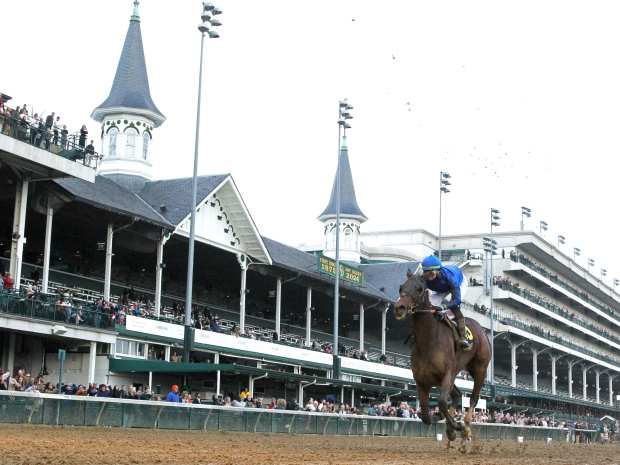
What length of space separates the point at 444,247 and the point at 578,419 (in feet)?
102

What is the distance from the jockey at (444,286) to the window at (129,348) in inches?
988

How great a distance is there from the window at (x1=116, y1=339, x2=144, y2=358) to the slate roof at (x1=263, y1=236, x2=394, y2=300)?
37.3ft

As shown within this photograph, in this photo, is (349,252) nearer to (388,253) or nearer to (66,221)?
(388,253)

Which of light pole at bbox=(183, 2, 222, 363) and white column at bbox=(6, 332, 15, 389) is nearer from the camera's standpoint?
white column at bbox=(6, 332, 15, 389)

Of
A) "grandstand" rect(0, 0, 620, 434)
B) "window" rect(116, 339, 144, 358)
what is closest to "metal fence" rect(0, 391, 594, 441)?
"grandstand" rect(0, 0, 620, 434)

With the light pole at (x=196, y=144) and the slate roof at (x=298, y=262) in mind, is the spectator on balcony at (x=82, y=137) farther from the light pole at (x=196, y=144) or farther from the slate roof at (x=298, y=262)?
the slate roof at (x=298, y=262)

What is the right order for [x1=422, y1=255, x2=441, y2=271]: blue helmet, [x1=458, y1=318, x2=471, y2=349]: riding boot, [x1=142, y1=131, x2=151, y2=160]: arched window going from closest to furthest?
[x1=422, y1=255, x2=441, y2=271]: blue helmet, [x1=458, y1=318, x2=471, y2=349]: riding boot, [x1=142, y1=131, x2=151, y2=160]: arched window

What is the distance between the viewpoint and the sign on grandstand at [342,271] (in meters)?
53.8

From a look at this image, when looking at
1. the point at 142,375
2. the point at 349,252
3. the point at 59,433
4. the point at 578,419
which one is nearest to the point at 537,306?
the point at 578,419

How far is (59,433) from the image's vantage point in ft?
57.2

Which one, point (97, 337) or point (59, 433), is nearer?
point (59, 433)

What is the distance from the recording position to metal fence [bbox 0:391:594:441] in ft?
66.3

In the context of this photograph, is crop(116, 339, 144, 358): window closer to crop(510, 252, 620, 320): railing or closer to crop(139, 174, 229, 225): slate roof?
crop(139, 174, 229, 225): slate roof

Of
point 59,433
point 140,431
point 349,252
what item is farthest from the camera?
point 349,252
